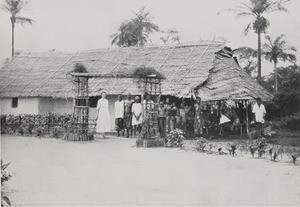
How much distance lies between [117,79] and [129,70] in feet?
2.03

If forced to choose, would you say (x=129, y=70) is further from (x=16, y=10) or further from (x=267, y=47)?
(x=267, y=47)

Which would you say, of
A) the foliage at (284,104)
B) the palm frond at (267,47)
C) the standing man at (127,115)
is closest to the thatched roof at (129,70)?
the standing man at (127,115)

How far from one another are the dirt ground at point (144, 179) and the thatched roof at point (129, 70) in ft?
20.5

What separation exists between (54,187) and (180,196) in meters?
1.84

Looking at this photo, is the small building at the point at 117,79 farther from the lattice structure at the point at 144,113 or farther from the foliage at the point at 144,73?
the foliage at the point at 144,73

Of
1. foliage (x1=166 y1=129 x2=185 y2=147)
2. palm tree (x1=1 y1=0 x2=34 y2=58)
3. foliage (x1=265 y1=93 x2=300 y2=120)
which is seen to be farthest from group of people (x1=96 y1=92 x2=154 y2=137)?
foliage (x1=265 y1=93 x2=300 y2=120)

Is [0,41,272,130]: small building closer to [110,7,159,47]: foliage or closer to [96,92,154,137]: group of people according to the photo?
[96,92,154,137]: group of people

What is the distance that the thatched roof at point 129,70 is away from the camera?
15312 millimetres

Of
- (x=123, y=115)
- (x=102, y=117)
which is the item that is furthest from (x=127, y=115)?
(x=102, y=117)

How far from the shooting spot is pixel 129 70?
1703 cm

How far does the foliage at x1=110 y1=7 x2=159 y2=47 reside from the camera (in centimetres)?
2805

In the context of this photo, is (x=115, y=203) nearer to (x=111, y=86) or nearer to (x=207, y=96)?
(x=207, y=96)

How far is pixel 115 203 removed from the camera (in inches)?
214

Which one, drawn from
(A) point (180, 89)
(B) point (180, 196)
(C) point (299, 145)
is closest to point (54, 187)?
(B) point (180, 196)
